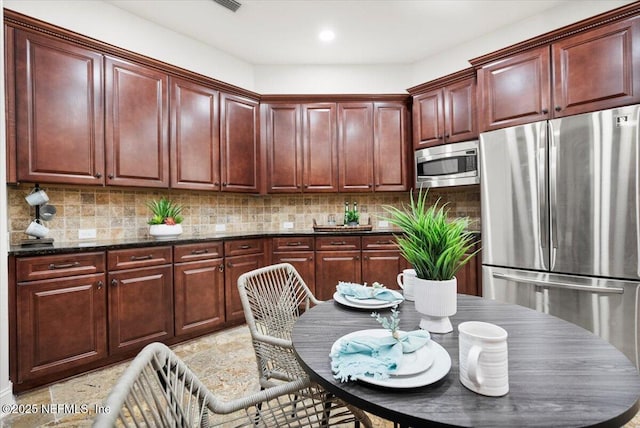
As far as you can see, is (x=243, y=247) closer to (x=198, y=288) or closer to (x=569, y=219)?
(x=198, y=288)

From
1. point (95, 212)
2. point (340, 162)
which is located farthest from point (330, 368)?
point (340, 162)

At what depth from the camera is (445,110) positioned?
339cm

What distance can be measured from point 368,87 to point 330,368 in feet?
Answer: 12.5

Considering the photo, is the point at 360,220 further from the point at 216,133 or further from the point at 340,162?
the point at 216,133

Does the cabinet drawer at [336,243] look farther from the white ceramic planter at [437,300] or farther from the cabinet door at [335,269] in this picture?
the white ceramic planter at [437,300]

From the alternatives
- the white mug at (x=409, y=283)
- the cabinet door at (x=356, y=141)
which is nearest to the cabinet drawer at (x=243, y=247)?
the cabinet door at (x=356, y=141)

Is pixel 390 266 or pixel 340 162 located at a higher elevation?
pixel 340 162

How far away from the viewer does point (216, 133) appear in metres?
3.37

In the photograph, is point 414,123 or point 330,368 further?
point 414,123

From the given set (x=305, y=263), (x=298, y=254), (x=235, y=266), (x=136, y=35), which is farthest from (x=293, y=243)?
(x=136, y=35)

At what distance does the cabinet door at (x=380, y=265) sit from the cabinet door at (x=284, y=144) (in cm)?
115

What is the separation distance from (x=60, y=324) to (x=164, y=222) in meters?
1.11

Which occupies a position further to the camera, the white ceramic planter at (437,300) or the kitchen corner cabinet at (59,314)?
the kitchen corner cabinet at (59,314)

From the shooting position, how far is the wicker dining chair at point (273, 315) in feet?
4.39
